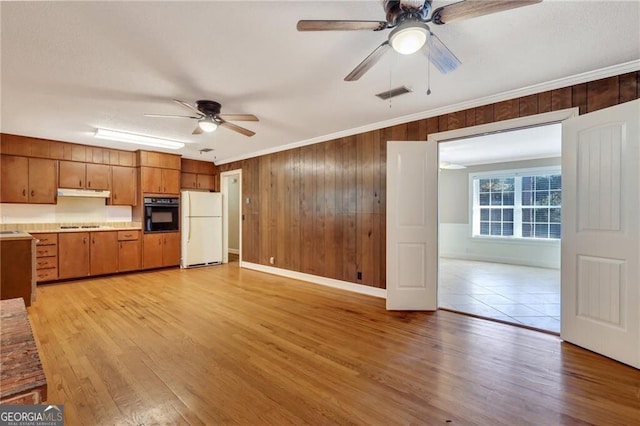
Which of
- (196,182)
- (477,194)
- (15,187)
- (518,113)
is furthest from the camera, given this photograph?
(477,194)

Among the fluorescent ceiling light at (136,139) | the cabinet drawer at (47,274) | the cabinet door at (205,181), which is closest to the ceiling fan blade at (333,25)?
the fluorescent ceiling light at (136,139)

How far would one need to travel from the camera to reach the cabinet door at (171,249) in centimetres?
623

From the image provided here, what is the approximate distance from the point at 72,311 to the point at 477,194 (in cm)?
865

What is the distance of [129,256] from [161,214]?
1.02m

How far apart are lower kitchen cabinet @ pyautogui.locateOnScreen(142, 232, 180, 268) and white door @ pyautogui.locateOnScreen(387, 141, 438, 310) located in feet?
15.9

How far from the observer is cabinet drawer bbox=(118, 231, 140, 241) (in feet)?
18.6

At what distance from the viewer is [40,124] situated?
421cm

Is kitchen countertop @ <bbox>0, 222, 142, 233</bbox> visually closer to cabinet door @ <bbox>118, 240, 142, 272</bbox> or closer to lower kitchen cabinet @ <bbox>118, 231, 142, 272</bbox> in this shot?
lower kitchen cabinet @ <bbox>118, 231, 142, 272</bbox>

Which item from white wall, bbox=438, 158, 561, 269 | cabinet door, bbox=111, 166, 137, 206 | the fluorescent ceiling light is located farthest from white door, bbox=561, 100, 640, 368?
cabinet door, bbox=111, 166, 137, 206

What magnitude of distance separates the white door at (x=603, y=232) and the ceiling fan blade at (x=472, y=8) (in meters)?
1.78

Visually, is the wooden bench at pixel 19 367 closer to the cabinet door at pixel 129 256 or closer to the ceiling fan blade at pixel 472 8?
the ceiling fan blade at pixel 472 8

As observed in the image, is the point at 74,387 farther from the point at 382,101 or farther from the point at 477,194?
the point at 477,194

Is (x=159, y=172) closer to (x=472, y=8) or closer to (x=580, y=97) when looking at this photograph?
(x=472, y=8)

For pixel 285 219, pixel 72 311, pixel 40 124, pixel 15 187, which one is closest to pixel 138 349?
pixel 72 311
